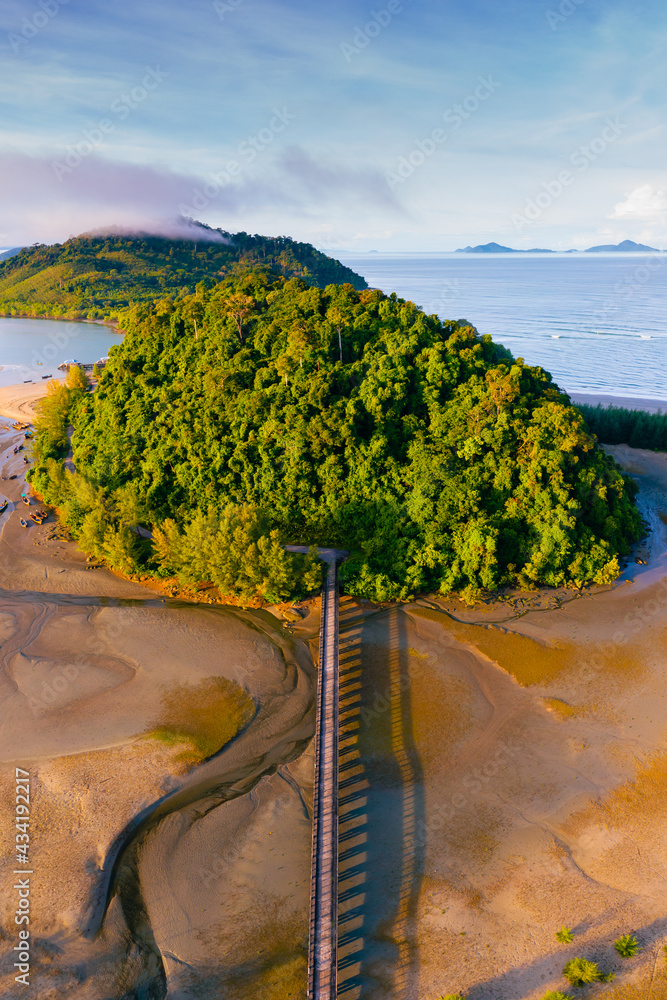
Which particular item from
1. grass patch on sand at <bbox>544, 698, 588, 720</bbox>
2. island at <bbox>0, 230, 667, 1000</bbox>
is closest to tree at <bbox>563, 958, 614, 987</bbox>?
island at <bbox>0, 230, 667, 1000</bbox>

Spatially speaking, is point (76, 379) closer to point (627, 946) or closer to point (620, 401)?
point (627, 946)

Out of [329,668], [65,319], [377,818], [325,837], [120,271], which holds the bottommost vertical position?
[377,818]

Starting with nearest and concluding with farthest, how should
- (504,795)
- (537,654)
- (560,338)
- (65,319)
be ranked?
1. (504,795)
2. (537,654)
3. (560,338)
4. (65,319)

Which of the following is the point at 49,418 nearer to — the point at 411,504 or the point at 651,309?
the point at 411,504

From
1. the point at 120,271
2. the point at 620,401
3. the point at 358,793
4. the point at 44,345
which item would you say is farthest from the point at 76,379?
the point at 120,271

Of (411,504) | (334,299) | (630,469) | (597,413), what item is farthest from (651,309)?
(411,504)

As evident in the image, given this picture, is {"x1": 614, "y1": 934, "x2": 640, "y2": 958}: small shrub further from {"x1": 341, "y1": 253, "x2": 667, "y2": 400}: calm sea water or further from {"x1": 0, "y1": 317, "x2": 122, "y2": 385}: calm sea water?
{"x1": 0, "y1": 317, "x2": 122, "y2": 385}: calm sea water

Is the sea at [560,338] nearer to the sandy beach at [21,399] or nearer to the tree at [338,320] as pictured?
the sandy beach at [21,399]
